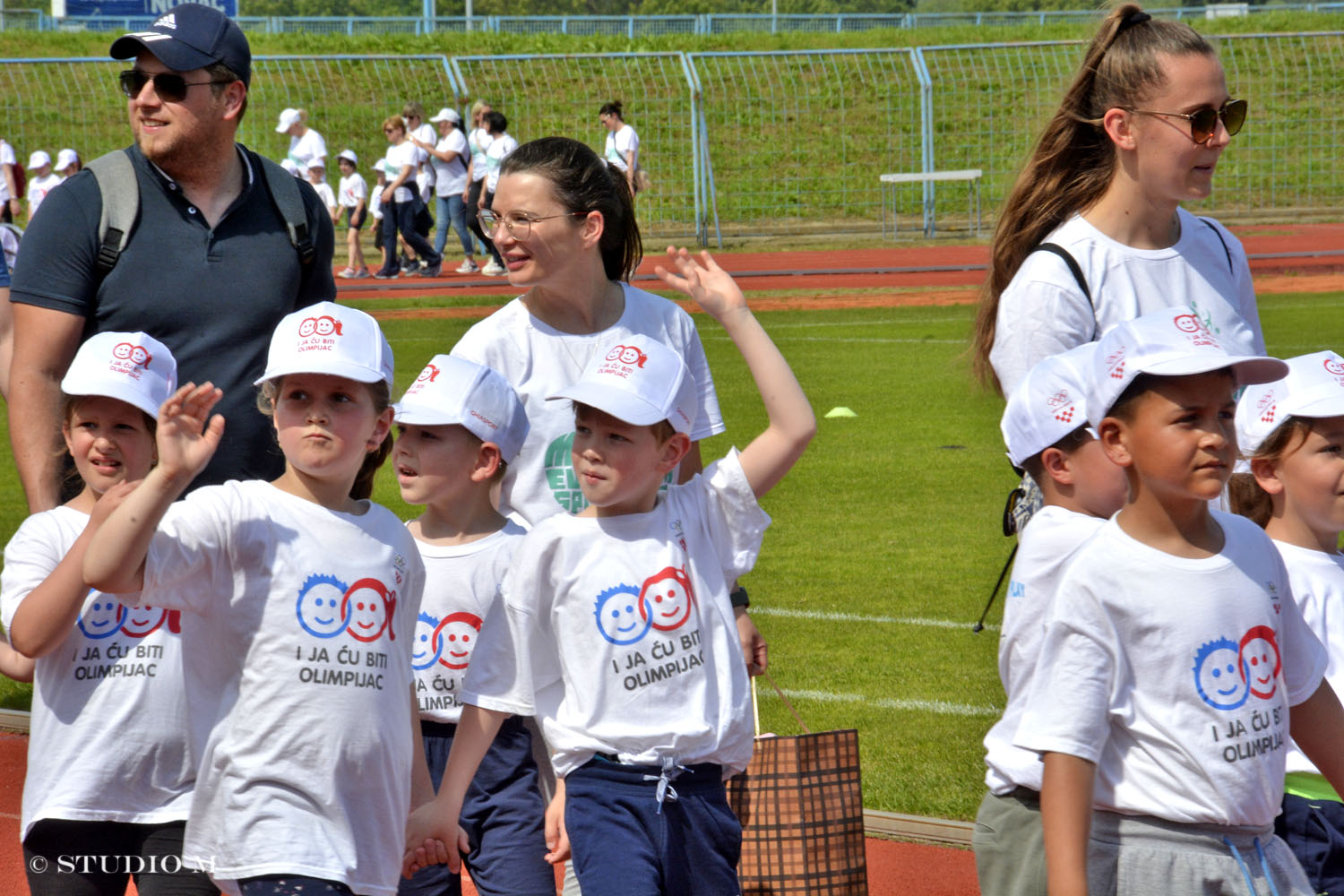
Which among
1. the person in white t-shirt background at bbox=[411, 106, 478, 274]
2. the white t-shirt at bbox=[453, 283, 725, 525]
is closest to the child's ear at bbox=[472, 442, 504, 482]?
the white t-shirt at bbox=[453, 283, 725, 525]

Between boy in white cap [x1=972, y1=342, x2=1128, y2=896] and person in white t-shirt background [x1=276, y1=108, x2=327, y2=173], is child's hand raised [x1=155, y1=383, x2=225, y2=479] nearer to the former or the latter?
boy in white cap [x1=972, y1=342, x2=1128, y2=896]

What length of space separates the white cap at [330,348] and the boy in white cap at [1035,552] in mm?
1453

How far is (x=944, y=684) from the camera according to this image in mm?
6902

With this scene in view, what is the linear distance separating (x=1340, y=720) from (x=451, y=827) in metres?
1.92

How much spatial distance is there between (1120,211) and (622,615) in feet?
5.44

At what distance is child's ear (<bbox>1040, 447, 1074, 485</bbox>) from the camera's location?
3.59 metres

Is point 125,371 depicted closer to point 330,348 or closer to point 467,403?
point 330,348

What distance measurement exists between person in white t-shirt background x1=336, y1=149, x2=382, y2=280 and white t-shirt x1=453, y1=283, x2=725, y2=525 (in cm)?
2174

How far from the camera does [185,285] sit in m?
4.02

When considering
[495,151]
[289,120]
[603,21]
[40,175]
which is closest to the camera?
[495,151]

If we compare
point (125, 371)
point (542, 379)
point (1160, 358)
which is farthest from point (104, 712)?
point (1160, 358)

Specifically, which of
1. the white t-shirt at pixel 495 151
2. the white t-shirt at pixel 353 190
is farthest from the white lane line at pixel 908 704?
the white t-shirt at pixel 353 190

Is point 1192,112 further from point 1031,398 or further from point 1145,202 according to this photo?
point 1031,398

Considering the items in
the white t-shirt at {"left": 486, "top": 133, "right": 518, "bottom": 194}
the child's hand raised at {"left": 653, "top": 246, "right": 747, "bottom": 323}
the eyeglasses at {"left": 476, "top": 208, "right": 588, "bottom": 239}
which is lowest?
the child's hand raised at {"left": 653, "top": 246, "right": 747, "bottom": 323}
